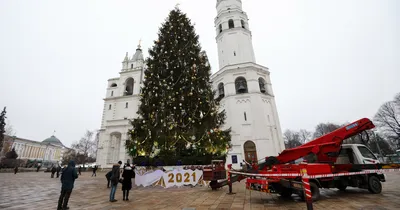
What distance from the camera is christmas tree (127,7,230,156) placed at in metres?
10.4

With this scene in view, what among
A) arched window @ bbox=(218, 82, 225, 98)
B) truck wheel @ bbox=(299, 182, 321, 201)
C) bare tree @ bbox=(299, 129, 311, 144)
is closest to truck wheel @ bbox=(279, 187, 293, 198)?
truck wheel @ bbox=(299, 182, 321, 201)

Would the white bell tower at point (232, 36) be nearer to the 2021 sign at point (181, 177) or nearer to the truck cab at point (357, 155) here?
the 2021 sign at point (181, 177)

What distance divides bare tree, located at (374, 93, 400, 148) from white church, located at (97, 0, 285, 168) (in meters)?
28.8

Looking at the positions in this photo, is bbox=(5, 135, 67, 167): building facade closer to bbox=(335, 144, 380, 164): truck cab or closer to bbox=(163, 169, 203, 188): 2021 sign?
bbox=(163, 169, 203, 188): 2021 sign

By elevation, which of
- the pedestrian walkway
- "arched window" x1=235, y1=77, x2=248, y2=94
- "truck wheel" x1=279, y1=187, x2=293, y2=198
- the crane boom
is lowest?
the pedestrian walkway

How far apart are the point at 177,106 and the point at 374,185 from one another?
31.9 feet

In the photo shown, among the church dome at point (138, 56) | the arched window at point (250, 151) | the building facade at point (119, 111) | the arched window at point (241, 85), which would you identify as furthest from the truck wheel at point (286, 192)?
the church dome at point (138, 56)

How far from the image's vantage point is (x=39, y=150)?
256ft

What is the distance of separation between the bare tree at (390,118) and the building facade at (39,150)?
9415cm

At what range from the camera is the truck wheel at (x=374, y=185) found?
6.37 metres

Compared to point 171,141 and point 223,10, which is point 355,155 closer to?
point 171,141

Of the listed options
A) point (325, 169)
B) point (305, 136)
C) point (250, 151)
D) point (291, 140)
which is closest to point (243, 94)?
point (250, 151)

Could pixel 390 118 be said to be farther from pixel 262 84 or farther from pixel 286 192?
pixel 286 192

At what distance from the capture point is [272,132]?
2167 centimetres
